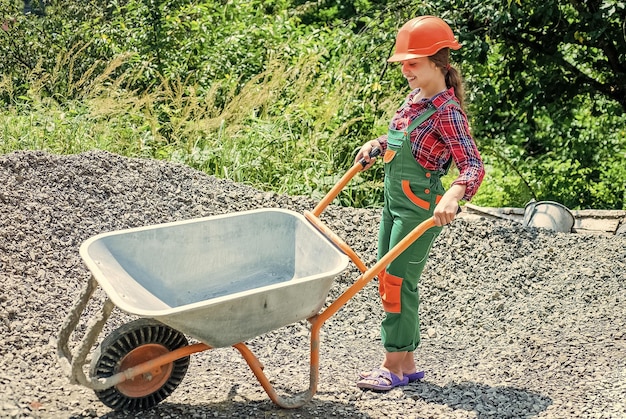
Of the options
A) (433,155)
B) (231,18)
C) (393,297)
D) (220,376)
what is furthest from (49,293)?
(231,18)

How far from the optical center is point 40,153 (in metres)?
5.11

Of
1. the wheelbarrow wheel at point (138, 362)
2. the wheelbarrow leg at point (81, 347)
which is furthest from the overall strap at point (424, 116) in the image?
the wheelbarrow leg at point (81, 347)

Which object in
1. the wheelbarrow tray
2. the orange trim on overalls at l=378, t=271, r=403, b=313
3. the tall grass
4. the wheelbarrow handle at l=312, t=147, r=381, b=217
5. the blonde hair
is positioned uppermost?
the blonde hair

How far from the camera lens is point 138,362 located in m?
2.93

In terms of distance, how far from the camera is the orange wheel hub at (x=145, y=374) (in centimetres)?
291

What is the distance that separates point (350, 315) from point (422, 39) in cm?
189

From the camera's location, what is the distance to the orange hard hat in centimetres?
314

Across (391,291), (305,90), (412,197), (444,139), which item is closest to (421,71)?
(444,139)

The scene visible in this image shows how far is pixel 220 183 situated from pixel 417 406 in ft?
8.25

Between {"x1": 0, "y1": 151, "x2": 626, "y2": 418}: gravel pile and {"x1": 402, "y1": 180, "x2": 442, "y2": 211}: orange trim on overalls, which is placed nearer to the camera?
{"x1": 402, "y1": 180, "x2": 442, "y2": 211}: orange trim on overalls

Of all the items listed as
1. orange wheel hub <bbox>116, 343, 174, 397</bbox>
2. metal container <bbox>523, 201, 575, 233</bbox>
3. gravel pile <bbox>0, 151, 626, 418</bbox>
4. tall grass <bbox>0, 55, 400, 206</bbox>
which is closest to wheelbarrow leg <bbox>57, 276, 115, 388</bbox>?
orange wheel hub <bbox>116, 343, 174, 397</bbox>

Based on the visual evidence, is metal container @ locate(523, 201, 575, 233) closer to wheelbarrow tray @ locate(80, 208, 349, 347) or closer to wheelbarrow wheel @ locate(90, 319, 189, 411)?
wheelbarrow tray @ locate(80, 208, 349, 347)

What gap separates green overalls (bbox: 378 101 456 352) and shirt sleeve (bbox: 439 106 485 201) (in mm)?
75

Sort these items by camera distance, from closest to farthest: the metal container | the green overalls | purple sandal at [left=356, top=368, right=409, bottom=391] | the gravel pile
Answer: the green overalls → the gravel pile → purple sandal at [left=356, top=368, right=409, bottom=391] → the metal container
